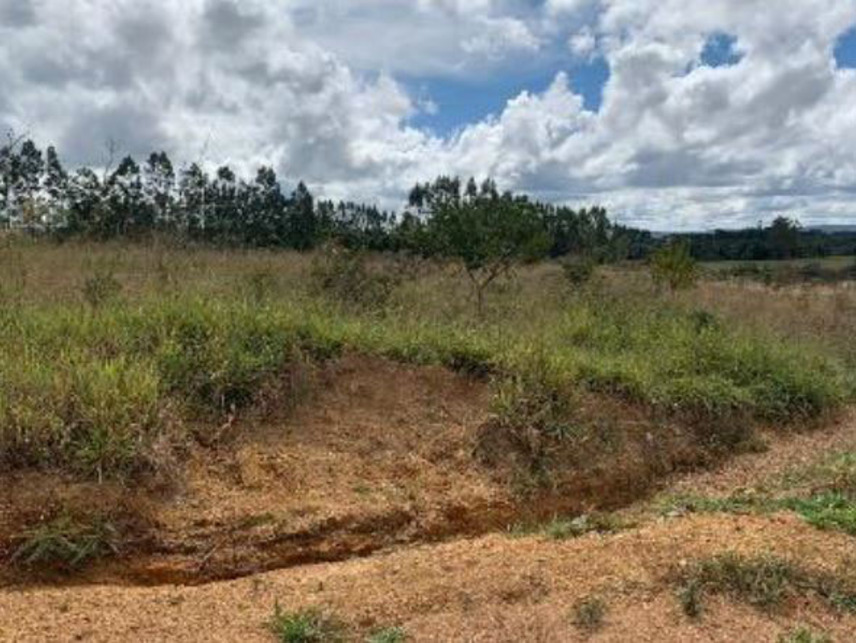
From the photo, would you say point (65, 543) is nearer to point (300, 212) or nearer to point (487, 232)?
point (487, 232)

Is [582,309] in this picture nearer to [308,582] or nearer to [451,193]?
[451,193]

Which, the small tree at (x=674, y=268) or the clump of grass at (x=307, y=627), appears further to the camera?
the small tree at (x=674, y=268)

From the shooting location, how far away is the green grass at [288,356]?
→ 5605 mm

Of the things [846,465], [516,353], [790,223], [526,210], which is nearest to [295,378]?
[516,353]

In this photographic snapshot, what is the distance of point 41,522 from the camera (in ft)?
16.7

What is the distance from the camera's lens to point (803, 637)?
13.0 feet

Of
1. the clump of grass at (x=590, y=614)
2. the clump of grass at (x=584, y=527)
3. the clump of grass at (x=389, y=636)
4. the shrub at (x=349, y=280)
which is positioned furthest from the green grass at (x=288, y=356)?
the clump of grass at (x=590, y=614)

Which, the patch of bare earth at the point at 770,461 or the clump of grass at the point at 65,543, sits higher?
the clump of grass at the point at 65,543

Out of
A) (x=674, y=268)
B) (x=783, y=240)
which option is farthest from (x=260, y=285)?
(x=783, y=240)

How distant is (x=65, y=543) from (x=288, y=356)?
248 cm

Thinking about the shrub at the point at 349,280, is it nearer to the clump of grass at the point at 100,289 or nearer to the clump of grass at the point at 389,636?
the clump of grass at the point at 100,289

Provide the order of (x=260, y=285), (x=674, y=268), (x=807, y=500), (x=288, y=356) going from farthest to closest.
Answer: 1. (x=674, y=268)
2. (x=260, y=285)
3. (x=288, y=356)
4. (x=807, y=500)

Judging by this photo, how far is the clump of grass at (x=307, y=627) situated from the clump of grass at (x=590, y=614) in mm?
968

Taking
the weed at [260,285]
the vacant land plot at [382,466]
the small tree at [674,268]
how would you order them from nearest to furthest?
1. the vacant land plot at [382,466]
2. the weed at [260,285]
3. the small tree at [674,268]
